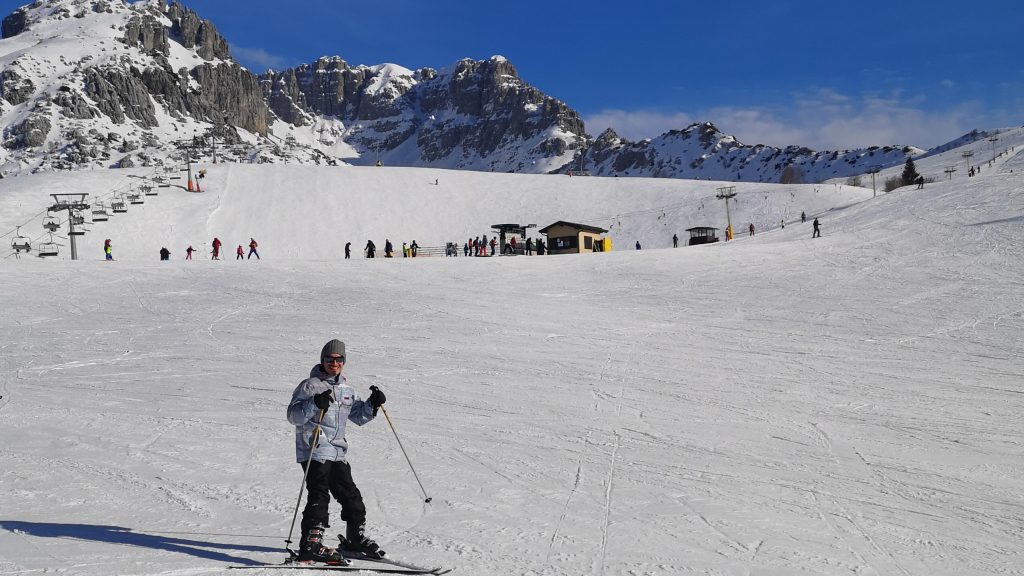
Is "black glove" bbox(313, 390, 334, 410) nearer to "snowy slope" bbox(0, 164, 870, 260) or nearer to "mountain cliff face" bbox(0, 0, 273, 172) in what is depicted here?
"snowy slope" bbox(0, 164, 870, 260)

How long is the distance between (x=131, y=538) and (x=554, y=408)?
5.31 meters

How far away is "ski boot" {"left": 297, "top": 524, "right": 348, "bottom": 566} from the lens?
14.2 feet

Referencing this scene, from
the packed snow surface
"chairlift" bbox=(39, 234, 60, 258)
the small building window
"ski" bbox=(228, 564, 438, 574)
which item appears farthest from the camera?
the small building window

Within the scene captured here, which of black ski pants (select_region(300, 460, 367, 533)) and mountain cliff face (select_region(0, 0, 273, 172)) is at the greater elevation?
mountain cliff face (select_region(0, 0, 273, 172))

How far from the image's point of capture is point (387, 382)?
1048cm

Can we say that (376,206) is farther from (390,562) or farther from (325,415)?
(390,562)

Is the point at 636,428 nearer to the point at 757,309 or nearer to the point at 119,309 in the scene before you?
the point at 757,309

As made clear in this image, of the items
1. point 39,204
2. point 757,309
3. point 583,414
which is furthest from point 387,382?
point 39,204

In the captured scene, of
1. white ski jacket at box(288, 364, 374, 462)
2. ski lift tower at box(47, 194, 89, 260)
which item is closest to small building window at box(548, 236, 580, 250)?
ski lift tower at box(47, 194, 89, 260)

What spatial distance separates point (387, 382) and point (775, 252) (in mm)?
18358

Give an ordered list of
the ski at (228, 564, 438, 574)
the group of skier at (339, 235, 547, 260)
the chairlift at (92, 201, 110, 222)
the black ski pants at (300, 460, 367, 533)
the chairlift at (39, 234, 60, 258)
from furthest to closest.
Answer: the chairlift at (92, 201, 110, 222) < the group of skier at (339, 235, 547, 260) < the chairlift at (39, 234, 60, 258) < the black ski pants at (300, 460, 367, 533) < the ski at (228, 564, 438, 574)

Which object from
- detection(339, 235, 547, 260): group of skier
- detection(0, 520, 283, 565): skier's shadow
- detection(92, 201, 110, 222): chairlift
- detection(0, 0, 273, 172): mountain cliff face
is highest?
detection(0, 0, 273, 172): mountain cliff face

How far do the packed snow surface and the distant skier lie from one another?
14.3 inches

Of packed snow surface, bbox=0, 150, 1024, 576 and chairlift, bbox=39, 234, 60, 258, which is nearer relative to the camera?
packed snow surface, bbox=0, 150, 1024, 576
